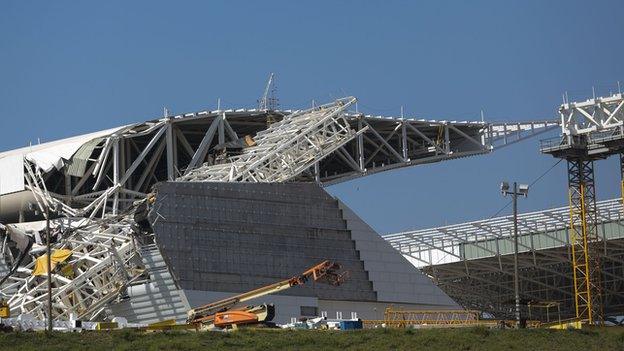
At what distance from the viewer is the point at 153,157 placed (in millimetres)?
153875

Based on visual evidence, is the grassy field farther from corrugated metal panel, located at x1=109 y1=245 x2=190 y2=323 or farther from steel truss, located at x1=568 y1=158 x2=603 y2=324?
steel truss, located at x1=568 y1=158 x2=603 y2=324

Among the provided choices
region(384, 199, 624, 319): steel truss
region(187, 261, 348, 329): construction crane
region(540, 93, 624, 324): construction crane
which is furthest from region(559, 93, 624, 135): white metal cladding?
region(187, 261, 348, 329): construction crane

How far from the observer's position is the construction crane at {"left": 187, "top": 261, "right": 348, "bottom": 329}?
4358 inches

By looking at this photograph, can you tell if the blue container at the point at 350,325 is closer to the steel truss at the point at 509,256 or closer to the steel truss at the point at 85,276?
the steel truss at the point at 85,276

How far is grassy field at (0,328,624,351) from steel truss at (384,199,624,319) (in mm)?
61371

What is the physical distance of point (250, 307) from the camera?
384 feet

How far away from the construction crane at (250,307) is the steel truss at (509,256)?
126ft

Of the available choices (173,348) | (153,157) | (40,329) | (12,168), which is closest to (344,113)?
(153,157)

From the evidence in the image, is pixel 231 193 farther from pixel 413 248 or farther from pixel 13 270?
pixel 413 248

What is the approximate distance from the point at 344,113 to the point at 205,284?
31815 mm

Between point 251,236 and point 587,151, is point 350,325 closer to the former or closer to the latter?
point 251,236

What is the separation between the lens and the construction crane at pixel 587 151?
144 meters

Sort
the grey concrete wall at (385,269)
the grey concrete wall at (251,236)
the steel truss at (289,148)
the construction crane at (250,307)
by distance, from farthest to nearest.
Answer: the steel truss at (289,148)
the grey concrete wall at (385,269)
the grey concrete wall at (251,236)
the construction crane at (250,307)

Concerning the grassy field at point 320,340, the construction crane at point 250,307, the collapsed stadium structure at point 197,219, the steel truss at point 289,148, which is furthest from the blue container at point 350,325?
the steel truss at point 289,148
